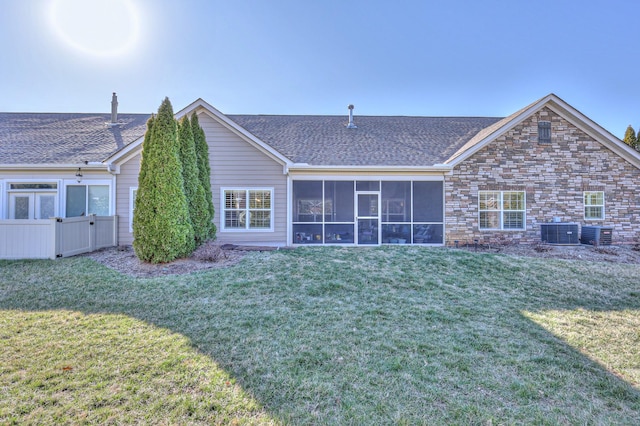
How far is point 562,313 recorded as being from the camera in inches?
201

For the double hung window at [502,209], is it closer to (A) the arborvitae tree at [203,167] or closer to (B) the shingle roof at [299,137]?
(B) the shingle roof at [299,137]

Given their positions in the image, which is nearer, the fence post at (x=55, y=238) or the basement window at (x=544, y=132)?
the fence post at (x=55, y=238)

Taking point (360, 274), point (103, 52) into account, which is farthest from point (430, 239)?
point (103, 52)

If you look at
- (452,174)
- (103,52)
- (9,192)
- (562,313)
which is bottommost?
(562,313)

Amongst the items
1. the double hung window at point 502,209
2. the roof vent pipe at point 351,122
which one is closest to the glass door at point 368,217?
the double hung window at point 502,209

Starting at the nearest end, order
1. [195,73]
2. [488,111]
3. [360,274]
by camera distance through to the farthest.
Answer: [360,274], [195,73], [488,111]

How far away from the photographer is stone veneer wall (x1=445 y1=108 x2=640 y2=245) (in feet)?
36.3

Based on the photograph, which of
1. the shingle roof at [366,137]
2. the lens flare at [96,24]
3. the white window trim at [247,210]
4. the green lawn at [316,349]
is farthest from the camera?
the shingle roof at [366,137]

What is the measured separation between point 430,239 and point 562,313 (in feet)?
20.4

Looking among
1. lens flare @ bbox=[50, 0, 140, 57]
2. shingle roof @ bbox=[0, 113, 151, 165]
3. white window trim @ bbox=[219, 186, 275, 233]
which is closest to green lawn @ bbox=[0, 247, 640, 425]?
white window trim @ bbox=[219, 186, 275, 233]

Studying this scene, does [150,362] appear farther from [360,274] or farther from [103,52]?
[103,52]

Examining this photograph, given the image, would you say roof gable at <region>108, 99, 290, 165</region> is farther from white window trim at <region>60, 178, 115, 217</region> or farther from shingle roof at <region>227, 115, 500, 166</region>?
white window trim at <region>60, 178, 115, 217</region>

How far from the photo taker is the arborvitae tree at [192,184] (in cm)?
873

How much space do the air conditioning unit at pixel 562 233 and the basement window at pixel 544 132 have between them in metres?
3.08
